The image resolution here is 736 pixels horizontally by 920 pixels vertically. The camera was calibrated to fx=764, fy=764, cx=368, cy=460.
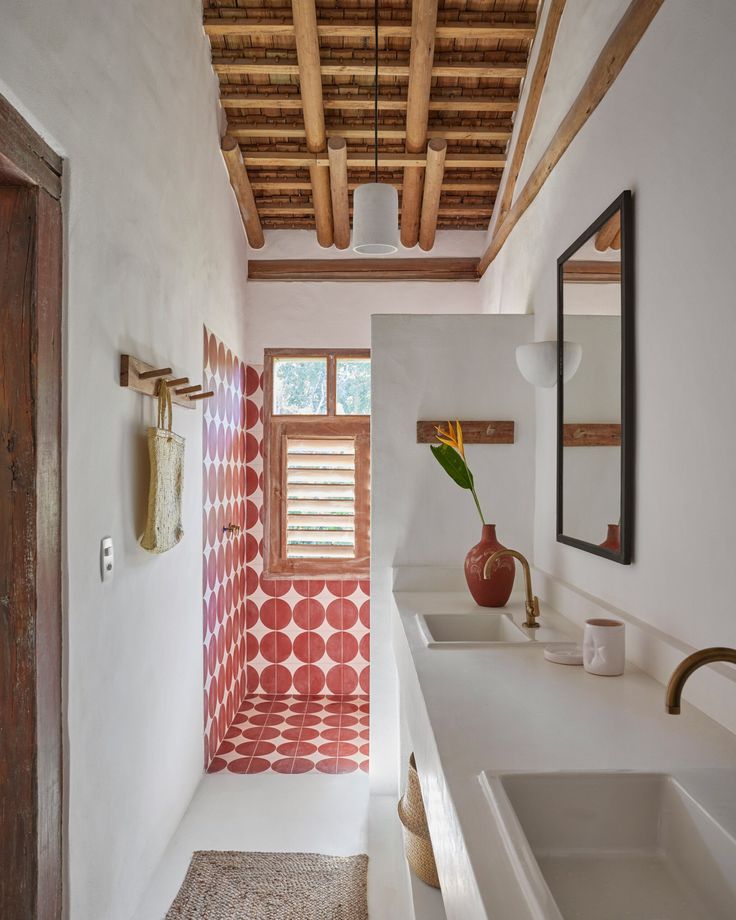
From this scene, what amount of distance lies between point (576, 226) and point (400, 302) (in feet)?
7.13

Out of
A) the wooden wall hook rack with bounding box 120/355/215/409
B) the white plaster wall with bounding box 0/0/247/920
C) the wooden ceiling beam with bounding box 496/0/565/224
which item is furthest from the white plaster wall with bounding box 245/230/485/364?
the wooden wall hook rack with bounding box 120/355/215/409

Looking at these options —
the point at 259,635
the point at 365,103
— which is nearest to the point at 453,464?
the point at 365,103

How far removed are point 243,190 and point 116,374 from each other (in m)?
2.24

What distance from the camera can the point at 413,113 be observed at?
3570 millimetres

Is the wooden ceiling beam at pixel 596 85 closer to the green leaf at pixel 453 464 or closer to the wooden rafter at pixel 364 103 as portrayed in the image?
the wooden rafter at pixel 364 103

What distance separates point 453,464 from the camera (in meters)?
2.70

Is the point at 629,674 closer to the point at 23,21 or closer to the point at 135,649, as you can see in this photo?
the point at 135,649

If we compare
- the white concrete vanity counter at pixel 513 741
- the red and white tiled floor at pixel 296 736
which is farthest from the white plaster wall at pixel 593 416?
the red and white tiled floor at pixel 296 736

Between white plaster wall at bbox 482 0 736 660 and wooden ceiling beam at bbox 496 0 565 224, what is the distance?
0.70 meters

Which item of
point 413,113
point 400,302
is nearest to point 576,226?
point 413,113

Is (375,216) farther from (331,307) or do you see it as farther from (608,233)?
(608,233)

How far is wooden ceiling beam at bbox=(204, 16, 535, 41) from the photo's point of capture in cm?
320

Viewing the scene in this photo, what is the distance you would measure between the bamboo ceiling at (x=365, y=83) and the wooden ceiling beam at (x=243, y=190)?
94 millimetres

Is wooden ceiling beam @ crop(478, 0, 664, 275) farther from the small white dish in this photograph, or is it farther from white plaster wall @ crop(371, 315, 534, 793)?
the small white dish
